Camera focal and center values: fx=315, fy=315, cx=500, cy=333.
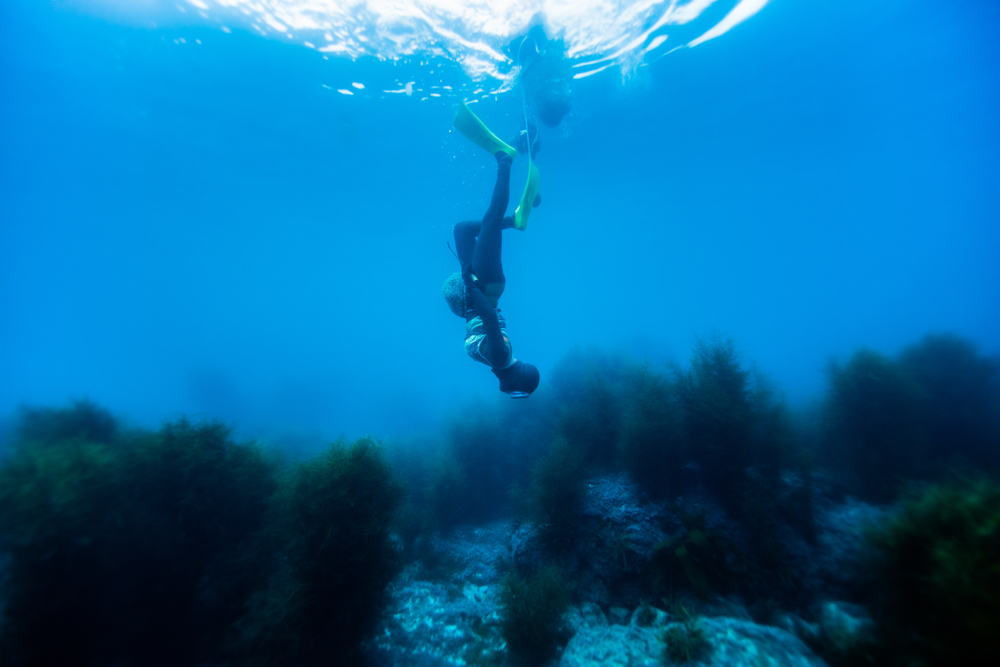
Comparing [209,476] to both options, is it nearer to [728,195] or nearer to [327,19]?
[327,19]

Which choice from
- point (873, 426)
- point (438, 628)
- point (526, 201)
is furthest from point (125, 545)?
point (873, 426)

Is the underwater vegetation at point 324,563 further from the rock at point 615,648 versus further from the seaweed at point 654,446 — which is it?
the seaweed at point 654,446

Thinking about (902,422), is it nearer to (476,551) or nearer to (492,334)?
(492,334)

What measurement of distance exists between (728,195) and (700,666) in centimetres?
3901

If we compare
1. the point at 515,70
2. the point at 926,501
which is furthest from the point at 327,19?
the point at 926,501

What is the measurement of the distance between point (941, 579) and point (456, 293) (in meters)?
4.92

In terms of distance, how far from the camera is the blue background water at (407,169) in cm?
1447

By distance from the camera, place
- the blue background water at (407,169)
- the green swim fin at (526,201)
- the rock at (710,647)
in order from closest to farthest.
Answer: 1. the rock at (710,647)
2. the green swim fin at (526,201)
3. the blue background water at (407,169)

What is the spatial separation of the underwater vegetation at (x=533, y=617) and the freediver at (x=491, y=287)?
2.55 metres

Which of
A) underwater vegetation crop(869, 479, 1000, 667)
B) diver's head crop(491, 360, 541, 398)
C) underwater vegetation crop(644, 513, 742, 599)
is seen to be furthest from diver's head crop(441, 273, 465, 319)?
underwater vegetation crop(869, 479, 1000, 667)

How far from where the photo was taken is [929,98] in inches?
811

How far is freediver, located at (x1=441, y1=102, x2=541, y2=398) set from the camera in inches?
157

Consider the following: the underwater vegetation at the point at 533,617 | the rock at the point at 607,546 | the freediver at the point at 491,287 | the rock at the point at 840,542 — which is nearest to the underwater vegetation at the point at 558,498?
the rock at the point at 607,546

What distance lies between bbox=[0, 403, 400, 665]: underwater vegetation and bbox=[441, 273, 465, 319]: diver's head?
2.48m
